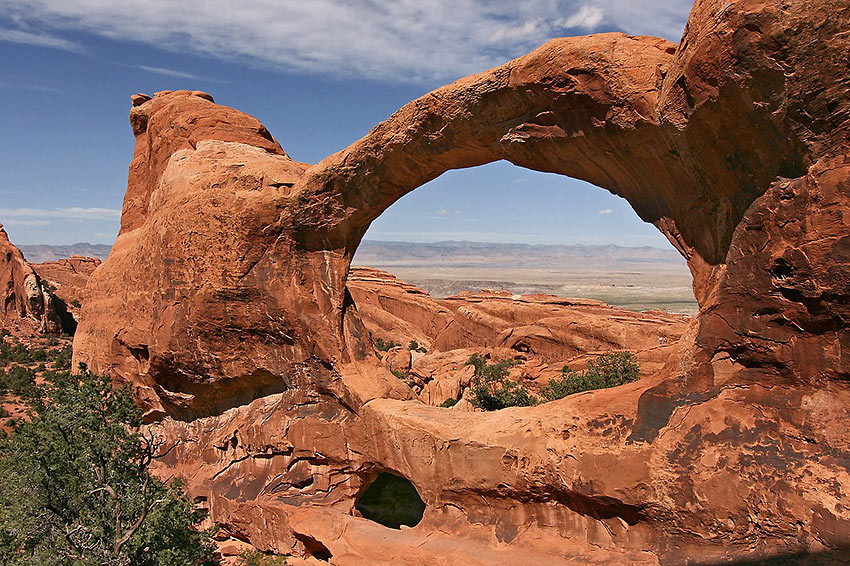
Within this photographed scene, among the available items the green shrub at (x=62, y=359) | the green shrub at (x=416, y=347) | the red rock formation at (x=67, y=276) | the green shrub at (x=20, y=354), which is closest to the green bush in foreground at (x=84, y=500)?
the green shrub at (x=62, y=359)

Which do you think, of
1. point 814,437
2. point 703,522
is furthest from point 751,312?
point 703,522

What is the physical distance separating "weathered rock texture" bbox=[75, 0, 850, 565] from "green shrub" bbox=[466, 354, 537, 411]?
25.5 ft

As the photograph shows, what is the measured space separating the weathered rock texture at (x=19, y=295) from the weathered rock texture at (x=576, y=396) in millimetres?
30339

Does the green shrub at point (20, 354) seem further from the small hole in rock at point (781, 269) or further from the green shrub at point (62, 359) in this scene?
the small hole in rock at point (781, 269)

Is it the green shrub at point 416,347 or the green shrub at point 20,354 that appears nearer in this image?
the green shrub at point 20,354

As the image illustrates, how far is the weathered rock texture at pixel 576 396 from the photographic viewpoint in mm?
4785

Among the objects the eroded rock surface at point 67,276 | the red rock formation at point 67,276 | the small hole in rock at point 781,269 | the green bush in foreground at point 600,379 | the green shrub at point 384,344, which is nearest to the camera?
the small hole in rock at point 781,269

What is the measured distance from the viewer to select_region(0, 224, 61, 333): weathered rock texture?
35188mm

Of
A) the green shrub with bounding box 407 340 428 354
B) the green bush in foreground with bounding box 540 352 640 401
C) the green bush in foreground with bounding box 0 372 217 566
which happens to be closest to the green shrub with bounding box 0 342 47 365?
the green shrub with bounding box 407 340 428 354

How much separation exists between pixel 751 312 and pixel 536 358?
20.0 m

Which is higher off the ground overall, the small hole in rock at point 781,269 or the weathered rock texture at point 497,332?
the small hole in rock at point 781,269

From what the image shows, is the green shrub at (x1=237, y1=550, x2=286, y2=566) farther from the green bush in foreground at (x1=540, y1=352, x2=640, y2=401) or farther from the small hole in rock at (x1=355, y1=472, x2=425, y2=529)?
the green bush in foreground at (x1=540, y1=352, x2=640, y2=401)

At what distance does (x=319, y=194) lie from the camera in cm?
940

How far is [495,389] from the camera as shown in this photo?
18953mm
